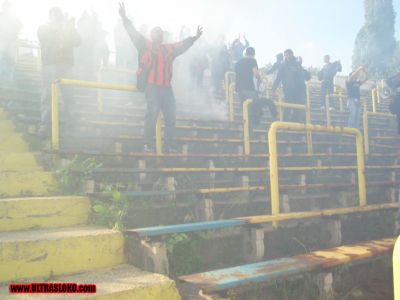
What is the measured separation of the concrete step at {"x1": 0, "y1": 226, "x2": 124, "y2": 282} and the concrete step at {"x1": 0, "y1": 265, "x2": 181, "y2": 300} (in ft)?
0.41

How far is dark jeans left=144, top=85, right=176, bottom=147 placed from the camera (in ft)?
18.5

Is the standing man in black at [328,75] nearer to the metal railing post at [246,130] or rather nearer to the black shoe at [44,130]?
the metal railing post at [246,130]

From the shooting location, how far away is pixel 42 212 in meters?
3.44

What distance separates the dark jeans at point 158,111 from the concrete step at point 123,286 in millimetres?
2982

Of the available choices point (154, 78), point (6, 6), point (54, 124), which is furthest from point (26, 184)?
point (6, 6)

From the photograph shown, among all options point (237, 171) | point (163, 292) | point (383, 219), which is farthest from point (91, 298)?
point (383, 219)

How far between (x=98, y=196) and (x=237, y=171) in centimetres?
222

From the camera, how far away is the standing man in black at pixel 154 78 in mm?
5641

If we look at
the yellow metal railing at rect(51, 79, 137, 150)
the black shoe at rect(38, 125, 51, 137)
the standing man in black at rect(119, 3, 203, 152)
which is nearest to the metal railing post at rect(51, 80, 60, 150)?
the yellow metal railing at rect(51, 79, 137, 150)

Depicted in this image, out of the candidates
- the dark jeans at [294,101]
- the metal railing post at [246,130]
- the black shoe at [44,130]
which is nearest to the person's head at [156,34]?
the metal railing post at [246,130]

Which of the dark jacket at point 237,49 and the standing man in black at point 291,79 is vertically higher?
the dark jacket at point 237,49

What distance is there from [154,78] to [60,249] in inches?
135

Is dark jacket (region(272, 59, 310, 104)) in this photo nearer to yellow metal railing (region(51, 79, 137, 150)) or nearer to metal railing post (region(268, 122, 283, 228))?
yellow metal railing (region(51, 79, 137, 150))

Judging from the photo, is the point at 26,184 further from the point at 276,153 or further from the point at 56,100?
the point at 276,153
